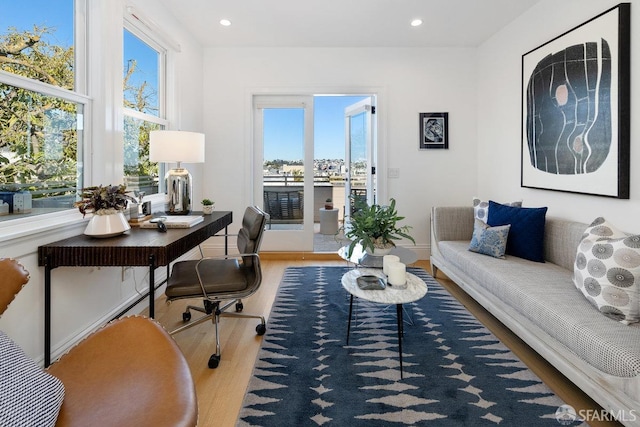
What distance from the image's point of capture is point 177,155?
8.61 ft

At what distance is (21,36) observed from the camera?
5.80 feet

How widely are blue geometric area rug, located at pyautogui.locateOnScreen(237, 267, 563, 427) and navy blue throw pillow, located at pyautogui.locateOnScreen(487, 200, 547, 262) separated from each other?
2.14ft

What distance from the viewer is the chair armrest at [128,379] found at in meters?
0.91

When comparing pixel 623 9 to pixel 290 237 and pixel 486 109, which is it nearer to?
pixel 486 109

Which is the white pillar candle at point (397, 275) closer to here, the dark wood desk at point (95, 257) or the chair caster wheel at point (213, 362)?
the chair caster wheel at point (213, 362)

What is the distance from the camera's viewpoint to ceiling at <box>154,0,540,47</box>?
125 inches

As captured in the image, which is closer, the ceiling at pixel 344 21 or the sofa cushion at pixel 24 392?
the sofa cushion at pixel 24 392

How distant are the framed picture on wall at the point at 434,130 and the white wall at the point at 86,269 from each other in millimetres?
3033

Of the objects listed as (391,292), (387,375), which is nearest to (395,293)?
(391,292)

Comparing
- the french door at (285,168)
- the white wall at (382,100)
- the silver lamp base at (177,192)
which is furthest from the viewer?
the french door at (285,168)

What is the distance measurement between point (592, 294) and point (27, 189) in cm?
296

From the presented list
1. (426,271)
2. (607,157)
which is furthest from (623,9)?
(426,271)

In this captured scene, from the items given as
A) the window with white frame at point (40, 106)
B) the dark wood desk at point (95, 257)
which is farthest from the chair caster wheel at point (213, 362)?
the window with white frame at point (40, 106)

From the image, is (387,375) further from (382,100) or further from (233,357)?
(382,100)
